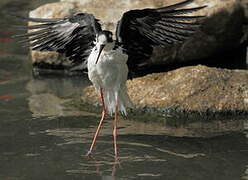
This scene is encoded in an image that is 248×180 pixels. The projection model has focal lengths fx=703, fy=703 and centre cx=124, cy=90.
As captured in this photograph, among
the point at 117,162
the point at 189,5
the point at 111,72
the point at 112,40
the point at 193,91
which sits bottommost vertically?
the point at 117,162

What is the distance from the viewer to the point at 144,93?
8.41 m

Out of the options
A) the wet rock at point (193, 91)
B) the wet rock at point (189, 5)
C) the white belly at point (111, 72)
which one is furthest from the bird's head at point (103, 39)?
the wet rock at point (189, 5)

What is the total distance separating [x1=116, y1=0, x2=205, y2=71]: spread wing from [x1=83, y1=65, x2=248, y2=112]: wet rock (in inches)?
31.8

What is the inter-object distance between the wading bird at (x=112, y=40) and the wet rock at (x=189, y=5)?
230 cm

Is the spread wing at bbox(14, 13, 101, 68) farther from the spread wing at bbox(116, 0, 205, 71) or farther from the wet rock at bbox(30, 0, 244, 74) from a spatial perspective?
the wet rock at bbox(30, 0, 244, 74)

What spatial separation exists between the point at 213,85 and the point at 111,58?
1.68 metres

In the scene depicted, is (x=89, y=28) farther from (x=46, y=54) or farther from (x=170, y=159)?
(x=46, y=54)

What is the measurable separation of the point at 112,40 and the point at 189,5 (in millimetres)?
3081

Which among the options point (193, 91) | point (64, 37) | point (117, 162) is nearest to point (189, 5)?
point (193, 91)

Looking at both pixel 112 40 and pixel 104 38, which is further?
pixel 112 40

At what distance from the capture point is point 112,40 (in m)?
7.02

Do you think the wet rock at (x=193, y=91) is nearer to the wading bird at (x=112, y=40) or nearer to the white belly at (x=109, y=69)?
the wading bird at (x=112, y=40)

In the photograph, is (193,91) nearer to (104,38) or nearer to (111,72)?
(111,72)

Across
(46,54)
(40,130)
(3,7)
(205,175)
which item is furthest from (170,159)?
(3,7)
